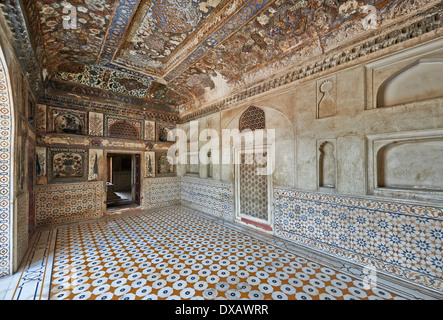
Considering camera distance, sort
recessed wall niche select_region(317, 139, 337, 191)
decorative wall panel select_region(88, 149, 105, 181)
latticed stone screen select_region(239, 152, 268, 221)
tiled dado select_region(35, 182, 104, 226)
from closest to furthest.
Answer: recessed wall niche select_region(317, 139, 337, 191) < latticed stone screen select_region(239, 152, 268, 221) < tiled dado select_region(35, 182, 104, 226) < decorative wall panel select_region(88, 149, 105, 181)

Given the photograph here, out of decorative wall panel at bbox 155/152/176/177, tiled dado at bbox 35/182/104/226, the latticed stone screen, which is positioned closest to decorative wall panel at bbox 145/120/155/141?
decorative wall panel at bbox 155/152/176/177

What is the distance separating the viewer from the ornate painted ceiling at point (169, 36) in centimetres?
269

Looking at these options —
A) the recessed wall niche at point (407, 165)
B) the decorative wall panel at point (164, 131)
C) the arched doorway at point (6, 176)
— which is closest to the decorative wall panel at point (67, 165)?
the decorative wall panel at point (164, 131)

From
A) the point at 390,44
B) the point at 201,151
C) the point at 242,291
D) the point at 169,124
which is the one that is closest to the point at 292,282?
the point at 242,291

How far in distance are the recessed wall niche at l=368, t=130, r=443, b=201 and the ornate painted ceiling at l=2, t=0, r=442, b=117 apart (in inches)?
63.1

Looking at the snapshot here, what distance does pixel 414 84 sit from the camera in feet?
7.50

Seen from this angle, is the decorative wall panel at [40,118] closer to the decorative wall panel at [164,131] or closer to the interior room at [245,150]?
the interior room at [245,150]

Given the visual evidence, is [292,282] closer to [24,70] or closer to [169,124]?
[24,70]

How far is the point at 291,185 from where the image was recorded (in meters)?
3.39

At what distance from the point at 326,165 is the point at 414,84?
142 centimetres

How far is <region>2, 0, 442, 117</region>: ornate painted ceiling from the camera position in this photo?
2.69 metres

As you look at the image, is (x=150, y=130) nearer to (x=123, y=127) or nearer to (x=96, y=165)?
(x=123, y=127)

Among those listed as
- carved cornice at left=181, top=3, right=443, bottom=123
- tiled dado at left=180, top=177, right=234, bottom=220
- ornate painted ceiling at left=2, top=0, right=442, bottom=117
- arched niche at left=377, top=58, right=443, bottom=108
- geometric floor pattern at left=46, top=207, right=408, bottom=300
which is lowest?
geometric floor pattern at left=46, top=207, right=408, bottom=300

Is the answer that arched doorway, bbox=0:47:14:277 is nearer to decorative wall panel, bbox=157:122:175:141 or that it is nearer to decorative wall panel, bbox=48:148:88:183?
decorative wall panel, bbox=48:148:88:183
